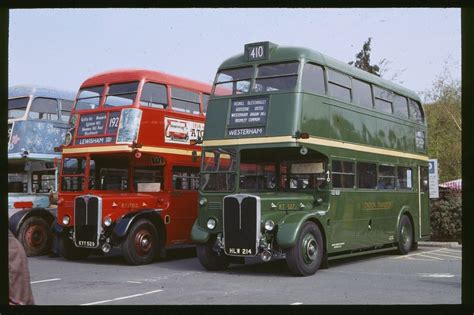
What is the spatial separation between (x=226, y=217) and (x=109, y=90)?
14.0 ft

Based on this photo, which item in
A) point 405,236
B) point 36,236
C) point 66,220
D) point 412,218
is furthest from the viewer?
point 412,218

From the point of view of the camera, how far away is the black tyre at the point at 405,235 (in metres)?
14.6

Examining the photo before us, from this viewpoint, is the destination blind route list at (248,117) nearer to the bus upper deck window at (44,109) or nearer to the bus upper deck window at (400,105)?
the bus upper deck window at (400,105)

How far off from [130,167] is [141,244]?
193 cm

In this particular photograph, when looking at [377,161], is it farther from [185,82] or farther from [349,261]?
[185,82]

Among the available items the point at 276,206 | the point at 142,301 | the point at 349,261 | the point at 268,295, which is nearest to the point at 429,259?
the point at 349,261

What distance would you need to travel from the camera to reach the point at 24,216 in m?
14.1

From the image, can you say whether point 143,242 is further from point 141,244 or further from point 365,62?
point 365,62

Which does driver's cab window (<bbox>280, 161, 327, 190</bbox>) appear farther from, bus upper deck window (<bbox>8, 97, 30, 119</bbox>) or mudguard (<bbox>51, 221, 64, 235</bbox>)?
bus upper deck window (<bbox>8, 97, 30, 119</bbox>)

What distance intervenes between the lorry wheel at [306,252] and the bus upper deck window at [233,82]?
107 inches

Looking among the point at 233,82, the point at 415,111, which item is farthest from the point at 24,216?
the point at 415,111

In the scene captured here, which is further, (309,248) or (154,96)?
(154,96)

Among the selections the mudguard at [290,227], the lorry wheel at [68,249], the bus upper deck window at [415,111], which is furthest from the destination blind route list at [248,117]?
the bus upper deck window at [415,111]
